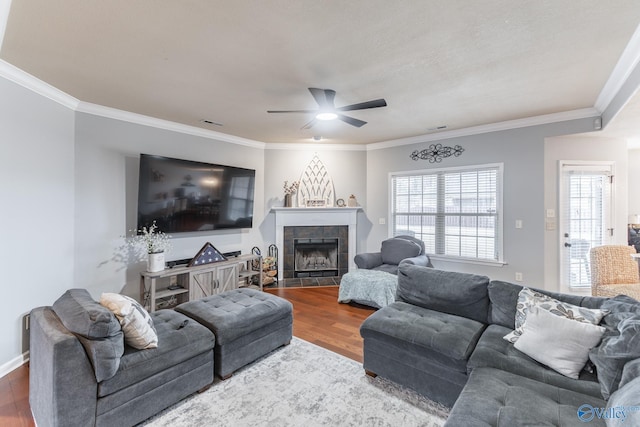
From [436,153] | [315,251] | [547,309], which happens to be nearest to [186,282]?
[315,251]

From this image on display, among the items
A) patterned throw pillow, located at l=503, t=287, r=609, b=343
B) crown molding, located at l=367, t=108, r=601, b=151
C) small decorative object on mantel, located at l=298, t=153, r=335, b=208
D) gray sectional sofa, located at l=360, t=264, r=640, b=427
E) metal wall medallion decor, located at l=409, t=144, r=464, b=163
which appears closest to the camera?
gray sectional sofa, located at l=360, t=264, r=640, b=427

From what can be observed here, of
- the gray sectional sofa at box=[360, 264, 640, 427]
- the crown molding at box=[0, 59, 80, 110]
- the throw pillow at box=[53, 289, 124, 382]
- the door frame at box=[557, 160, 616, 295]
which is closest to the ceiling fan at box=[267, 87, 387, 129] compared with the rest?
the gray sectional sofa at box=[360, 264, 640, 427]

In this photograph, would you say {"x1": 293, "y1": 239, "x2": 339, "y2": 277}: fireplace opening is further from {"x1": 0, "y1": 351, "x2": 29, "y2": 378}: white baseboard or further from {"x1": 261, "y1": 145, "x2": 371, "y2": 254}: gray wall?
{"x1": 0, "y1": 351, "x2": 29, "y2": 378}: white baseboard

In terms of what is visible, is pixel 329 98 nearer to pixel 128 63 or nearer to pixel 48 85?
pixel 128 63

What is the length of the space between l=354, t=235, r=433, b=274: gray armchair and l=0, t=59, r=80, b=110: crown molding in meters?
4.22

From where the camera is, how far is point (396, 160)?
5.38m

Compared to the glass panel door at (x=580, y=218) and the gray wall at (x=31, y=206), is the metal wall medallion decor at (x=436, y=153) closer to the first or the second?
the glass panel door at (x=580, y=218)

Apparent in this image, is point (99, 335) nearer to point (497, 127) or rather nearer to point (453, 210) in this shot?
point (453, 210)

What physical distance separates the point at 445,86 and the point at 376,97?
2.36ft

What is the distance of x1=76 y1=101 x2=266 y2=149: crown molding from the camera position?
3398 millimetres

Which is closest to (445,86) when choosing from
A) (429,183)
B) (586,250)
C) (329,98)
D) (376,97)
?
(376,97)

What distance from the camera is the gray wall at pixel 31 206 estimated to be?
2.49 metres

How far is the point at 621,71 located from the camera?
2.57 m

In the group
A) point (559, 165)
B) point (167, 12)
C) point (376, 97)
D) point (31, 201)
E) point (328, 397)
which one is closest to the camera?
point (167, 12)
